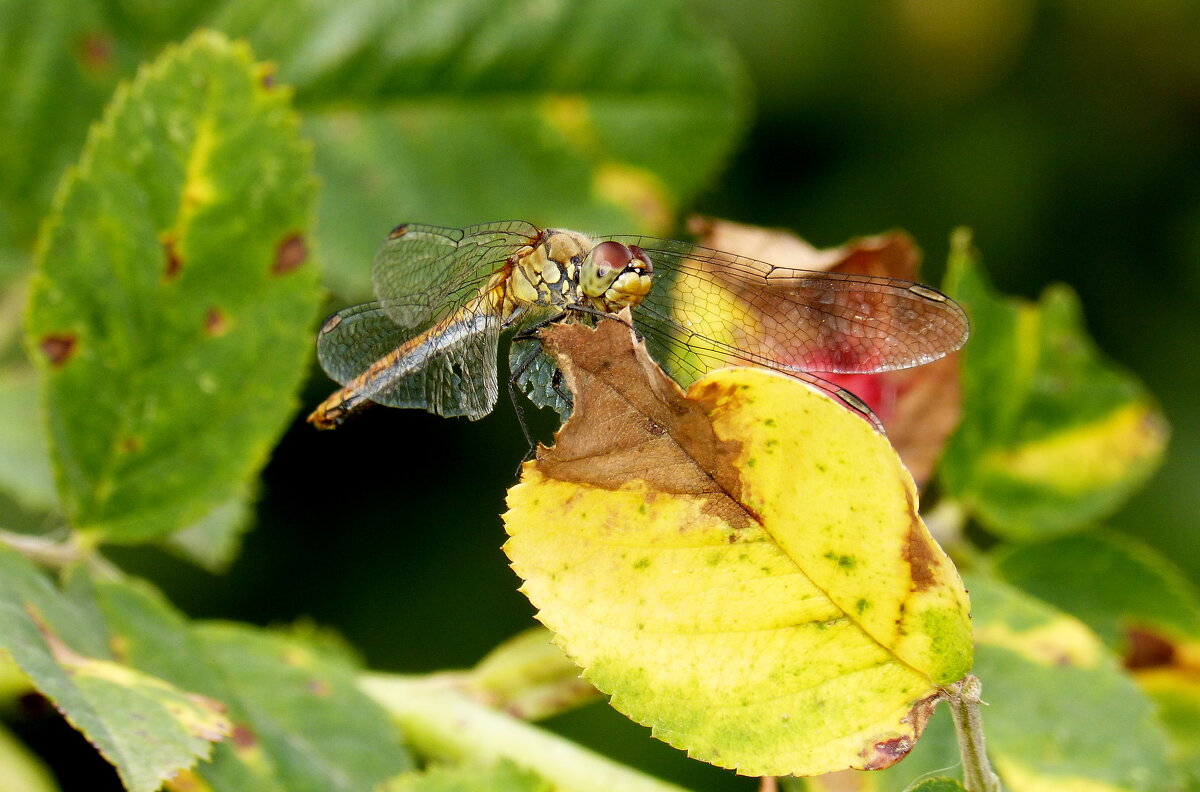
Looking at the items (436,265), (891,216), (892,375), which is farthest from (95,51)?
(891,216)

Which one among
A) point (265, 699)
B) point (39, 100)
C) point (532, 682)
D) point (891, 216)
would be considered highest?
point (39, 100)

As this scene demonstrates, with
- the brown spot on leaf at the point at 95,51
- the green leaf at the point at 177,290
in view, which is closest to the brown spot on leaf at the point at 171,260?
the green leaf at the point at 177,290

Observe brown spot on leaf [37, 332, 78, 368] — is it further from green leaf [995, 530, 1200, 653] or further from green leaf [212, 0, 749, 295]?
green leaf [995, 530, 1200, 653]

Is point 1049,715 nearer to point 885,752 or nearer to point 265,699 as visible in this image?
point 885,752

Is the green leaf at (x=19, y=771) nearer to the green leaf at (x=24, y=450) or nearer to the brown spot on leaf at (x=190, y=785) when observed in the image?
the green leaf at (x=24, y=450)

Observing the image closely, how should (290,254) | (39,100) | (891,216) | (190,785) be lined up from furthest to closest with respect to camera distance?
(891,216) < (39,100) < (290,254) < (190,785)

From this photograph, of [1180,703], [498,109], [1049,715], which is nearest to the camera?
[1049,715]

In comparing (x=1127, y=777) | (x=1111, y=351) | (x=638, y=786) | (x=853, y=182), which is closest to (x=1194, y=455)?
(x=1111, y=351)
